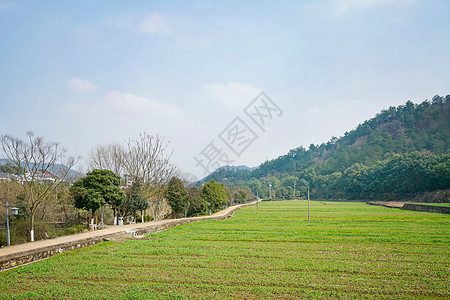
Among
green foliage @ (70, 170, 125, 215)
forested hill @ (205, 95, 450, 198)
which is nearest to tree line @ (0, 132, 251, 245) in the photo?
green foliage @ (70, 170, 125, 215)

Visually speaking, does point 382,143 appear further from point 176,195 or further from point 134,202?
point 134,202

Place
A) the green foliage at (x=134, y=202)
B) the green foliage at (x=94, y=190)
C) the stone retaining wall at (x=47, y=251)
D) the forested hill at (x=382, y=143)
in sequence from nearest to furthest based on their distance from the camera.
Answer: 1. the stone retaining wall at (x=47, y=251)
2. the green foliage at (x=94, y=190)
3. the green foliage at (x=134, y=202)
4. the forested hill at (x=382, y=143)

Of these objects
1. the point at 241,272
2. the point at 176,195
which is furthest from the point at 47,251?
the point at 176,195

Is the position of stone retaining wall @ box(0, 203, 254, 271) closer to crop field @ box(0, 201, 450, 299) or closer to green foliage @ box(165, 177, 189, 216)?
crop field @ box(0, 201, 450, 299)

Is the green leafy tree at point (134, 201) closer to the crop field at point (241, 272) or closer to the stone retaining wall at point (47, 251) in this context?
the stone retaining wall at point (47, 251)

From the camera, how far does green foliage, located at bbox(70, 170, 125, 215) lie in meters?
20.9

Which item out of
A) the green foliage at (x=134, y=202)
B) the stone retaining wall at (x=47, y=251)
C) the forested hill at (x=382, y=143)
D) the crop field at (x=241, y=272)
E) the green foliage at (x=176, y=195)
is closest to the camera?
the crop field at (x=241, y=272)

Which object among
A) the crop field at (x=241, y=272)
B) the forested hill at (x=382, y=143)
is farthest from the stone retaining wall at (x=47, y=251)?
the forested hill at (x=382, y=143)

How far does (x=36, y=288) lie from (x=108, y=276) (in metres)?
1.79

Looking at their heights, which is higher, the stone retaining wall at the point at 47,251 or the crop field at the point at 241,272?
the stone retaining wall at the point at 47,251

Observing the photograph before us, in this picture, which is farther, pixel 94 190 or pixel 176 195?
pixel 176 195

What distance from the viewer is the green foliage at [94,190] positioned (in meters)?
20.9

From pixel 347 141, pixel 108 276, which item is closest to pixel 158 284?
pixel 108 276

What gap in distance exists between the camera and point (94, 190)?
21312 millimetres
